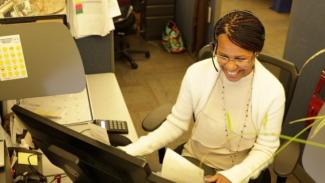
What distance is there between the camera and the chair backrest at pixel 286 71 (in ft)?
4.94

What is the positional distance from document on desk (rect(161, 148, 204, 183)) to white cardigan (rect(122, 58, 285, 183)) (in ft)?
1.02

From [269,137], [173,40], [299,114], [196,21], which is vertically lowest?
[173,40]

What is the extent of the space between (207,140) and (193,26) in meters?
2.41

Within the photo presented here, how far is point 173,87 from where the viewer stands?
3.38 metres

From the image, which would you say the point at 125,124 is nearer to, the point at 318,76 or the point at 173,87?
the point at 318,76

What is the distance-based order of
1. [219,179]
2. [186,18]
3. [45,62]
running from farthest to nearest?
[186,18], [45,62], [219,179]

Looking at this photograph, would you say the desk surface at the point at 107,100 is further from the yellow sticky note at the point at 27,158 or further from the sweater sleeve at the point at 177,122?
the yellow sticky note at the point at 27,158

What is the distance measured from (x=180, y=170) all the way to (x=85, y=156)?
0.79 ft

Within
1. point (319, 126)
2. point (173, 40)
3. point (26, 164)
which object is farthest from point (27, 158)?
point (173, 40)

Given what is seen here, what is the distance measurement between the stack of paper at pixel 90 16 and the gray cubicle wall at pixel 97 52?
0.06m

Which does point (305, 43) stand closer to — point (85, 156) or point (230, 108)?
point (230, 108)

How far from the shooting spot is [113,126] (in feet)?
5.05

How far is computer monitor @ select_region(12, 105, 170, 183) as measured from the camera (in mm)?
771

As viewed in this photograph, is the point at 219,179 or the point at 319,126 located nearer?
the point at 319,126
